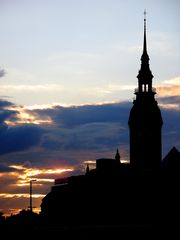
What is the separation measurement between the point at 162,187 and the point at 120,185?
8272 mm

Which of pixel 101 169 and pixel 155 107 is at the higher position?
pixel 155 107

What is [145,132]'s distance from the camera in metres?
109

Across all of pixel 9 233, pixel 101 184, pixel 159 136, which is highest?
pixel 159 136

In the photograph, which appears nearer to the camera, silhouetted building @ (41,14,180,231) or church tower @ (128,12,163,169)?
silhouetted building @ (41,14,180,231)

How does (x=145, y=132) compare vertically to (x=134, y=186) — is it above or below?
above

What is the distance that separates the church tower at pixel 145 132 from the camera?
10888 cm

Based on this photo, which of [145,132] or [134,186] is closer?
[134,186]

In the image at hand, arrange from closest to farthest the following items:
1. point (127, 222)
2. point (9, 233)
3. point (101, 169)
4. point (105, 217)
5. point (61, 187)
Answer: point (9, 233)
point (127, 222)
point (105, 217)
point (101, 169)
point (61, 187)

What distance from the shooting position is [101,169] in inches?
4291

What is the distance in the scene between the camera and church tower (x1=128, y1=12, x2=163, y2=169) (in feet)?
357

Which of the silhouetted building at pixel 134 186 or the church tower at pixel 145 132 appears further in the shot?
the church tower at pixel 145 132

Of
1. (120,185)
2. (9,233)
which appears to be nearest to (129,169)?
(120,185)

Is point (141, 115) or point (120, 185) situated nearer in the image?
point (120, 185)

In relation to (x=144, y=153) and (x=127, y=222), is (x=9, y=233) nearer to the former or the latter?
(x=127, y=222)
